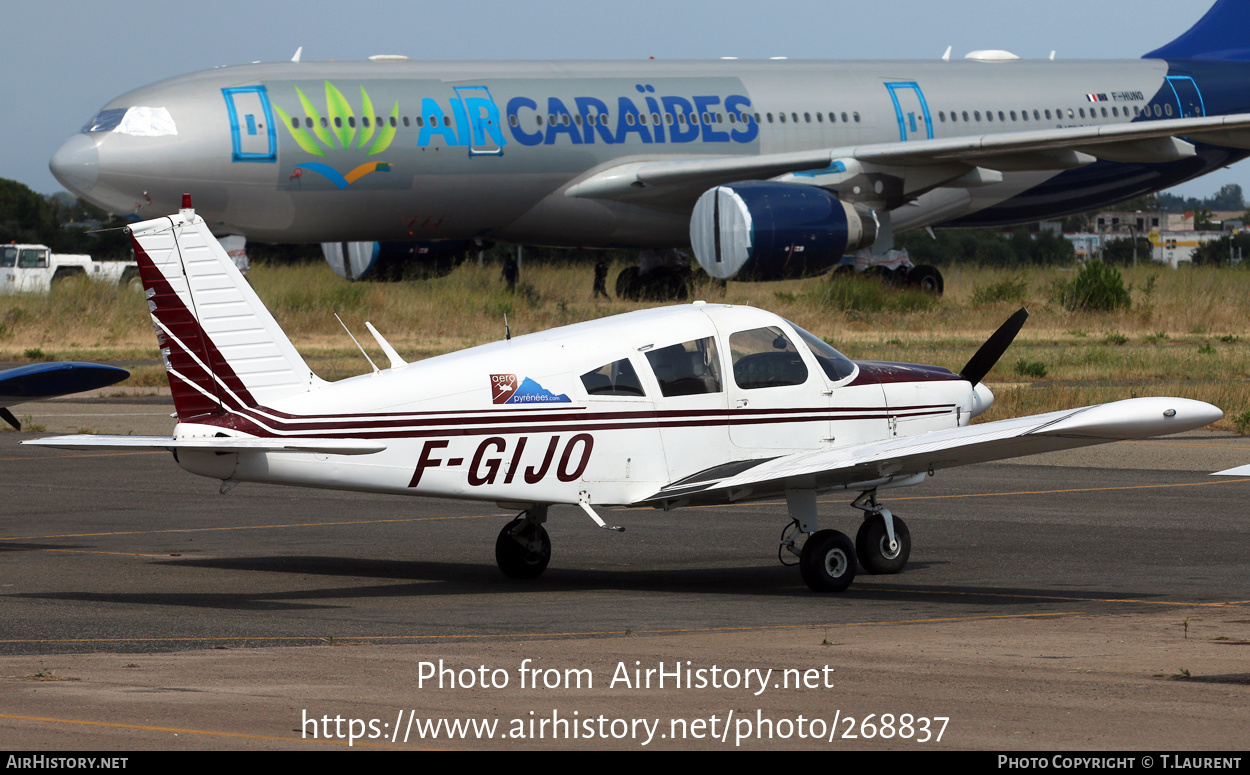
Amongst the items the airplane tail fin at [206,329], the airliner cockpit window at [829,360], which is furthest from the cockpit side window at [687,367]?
the airplane tail fin at [206,329]

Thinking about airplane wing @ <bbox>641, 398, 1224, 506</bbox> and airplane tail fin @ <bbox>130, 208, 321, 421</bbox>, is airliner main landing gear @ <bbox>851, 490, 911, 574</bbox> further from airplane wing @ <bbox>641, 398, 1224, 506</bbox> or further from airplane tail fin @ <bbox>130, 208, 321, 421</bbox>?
airplane tail fin @ <bbox>130, 208, 321, 421</bbox>

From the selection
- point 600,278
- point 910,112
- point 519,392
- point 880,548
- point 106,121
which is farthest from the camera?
point 600,278

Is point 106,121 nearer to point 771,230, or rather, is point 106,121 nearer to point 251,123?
point 251,123

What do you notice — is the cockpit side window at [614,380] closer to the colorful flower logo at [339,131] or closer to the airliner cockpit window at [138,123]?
the airliner cockpit window at [138,123]

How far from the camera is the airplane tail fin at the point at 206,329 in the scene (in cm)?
1226

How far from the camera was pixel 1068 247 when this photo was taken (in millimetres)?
87750

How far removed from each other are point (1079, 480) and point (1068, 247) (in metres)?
70.2

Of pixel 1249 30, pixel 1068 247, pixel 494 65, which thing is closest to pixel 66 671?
pixel 494 65

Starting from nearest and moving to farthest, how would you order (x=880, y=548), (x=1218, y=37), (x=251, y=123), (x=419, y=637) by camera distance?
1. (x=419, y=637)
2. (x=880, y=548)
3. (x=251, y=123)
4. (x=1218, y=37)

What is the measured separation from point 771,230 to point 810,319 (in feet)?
23.5

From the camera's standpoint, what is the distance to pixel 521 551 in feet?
44.1

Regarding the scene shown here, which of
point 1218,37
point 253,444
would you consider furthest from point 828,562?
point 1218,37

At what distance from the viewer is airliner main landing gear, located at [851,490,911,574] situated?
13422mm

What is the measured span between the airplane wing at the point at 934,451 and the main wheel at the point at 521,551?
1.07 meters
